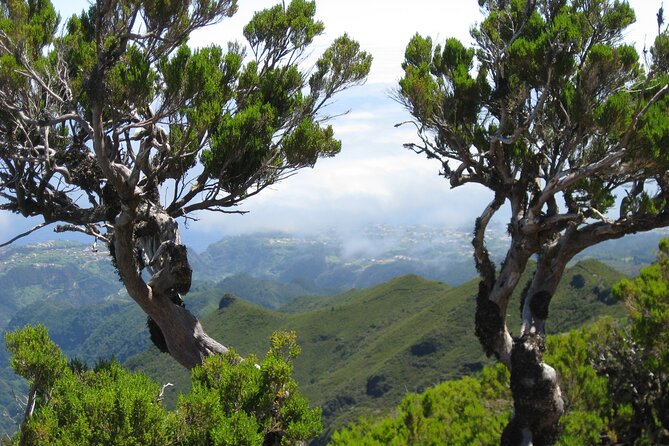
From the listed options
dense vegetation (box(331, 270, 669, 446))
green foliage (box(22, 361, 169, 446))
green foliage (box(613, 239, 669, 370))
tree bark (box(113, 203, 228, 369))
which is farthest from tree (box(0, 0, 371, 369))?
green foliage (box(613, 239, 669, 370))

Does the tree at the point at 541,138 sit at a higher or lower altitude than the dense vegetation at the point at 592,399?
higher

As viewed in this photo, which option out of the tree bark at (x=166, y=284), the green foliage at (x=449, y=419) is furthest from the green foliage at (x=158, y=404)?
the green foliage at (x=449, y=419)

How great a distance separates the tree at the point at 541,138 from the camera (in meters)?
8.05

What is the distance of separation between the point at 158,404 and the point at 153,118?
3.43m

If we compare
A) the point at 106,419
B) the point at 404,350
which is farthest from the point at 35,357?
the point at 404,350

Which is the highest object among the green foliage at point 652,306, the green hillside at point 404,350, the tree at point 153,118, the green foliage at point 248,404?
the tree at point 153,118

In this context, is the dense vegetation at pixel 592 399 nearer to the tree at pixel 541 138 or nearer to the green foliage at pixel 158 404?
the tree at pixel 541 138

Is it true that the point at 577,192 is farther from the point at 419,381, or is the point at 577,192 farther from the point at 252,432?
the point at 419,381

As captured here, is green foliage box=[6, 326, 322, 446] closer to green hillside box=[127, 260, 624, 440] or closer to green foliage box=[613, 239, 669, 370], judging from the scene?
green foliage box=[613, 239, 669, 370]

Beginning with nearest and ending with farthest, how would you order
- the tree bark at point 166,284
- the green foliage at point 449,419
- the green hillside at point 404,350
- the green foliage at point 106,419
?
the green foliage at point 106,419, the tree bark at point 166,284, the green foliage at point 449,419, the green hillside at point 404,350

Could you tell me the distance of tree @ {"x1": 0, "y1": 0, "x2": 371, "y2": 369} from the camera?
6.71 m

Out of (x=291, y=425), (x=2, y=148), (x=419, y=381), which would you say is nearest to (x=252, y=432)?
(x=291, y=425)

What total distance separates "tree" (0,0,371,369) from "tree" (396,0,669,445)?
6.01 feet

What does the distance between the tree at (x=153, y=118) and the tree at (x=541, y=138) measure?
1830 mm
